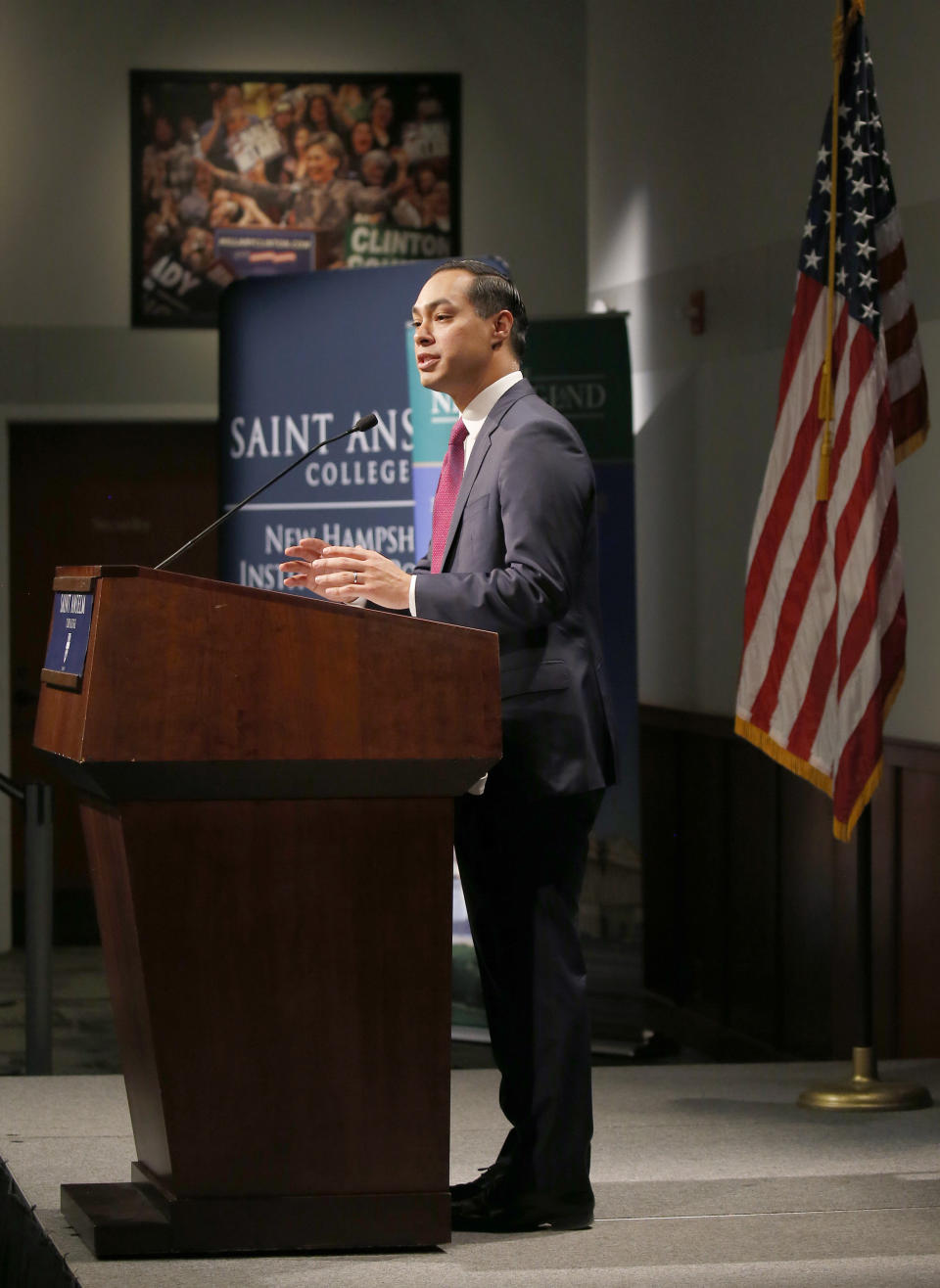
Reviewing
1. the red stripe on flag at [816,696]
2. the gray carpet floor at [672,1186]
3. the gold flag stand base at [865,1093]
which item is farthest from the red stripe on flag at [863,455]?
the gray carpet floor at [672,1186]

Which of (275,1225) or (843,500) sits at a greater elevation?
(843,500)

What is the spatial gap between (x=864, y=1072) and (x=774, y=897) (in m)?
1.71

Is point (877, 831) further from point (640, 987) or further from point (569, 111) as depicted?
point (569, 111)

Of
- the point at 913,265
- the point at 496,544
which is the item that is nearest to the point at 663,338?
the point at 913,265

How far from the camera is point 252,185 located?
7.81 metres

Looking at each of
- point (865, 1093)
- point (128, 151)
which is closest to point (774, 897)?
point (865, 1093)

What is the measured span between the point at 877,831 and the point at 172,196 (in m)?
4.46

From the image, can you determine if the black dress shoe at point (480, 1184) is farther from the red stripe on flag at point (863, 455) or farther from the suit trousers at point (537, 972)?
the red stripe on flag at point (863, 455)

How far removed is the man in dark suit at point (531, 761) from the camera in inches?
97.8

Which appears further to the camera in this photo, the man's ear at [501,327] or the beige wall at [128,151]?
the beige wall at [128,151]

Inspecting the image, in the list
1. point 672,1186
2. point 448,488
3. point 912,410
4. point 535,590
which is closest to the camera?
point 535,590

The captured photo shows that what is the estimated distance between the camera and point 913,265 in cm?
468

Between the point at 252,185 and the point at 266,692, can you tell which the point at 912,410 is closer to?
the point at 266,692

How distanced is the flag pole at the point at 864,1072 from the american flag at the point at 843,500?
7.5 inches
